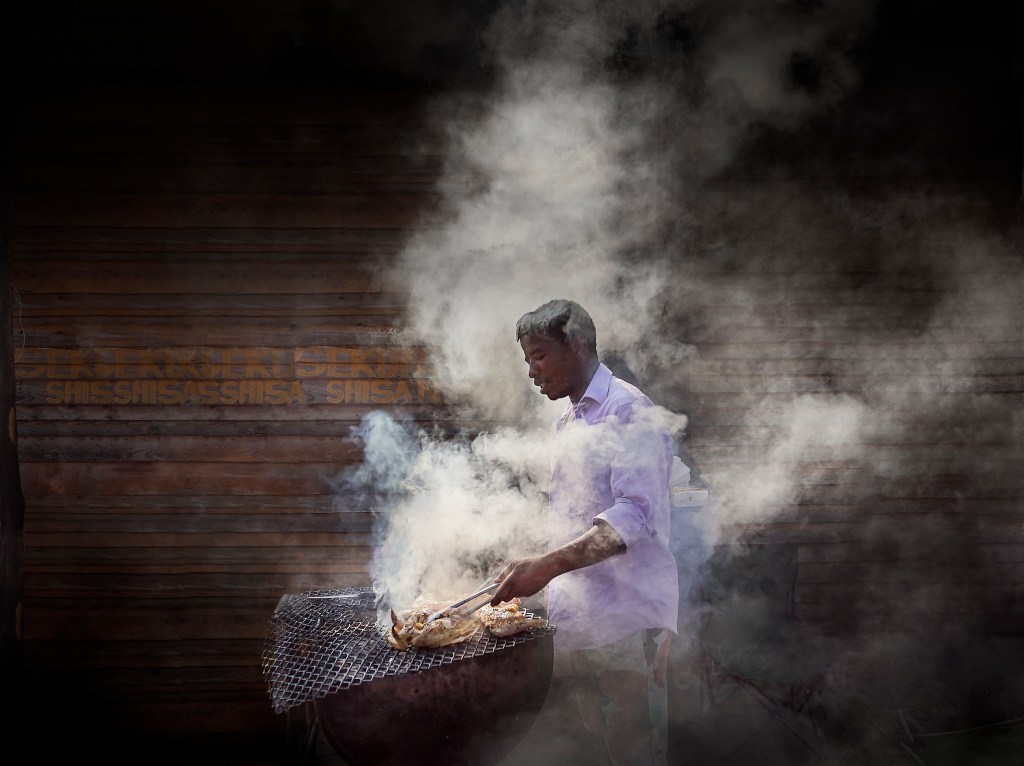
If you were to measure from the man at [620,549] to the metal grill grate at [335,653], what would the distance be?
15.5 inches

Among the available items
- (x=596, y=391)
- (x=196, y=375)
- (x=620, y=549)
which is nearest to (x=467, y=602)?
(x=620, y=549)

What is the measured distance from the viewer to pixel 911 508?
545 cm

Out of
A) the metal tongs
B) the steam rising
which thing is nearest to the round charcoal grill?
the metal tongs

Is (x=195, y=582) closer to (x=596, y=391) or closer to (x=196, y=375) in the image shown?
(x=196, y=375)

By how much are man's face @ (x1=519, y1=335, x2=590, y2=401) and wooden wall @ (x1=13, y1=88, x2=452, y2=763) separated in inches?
73.0

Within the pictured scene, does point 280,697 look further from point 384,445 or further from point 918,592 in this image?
point 918,592

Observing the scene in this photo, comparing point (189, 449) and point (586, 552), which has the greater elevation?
point (189, 449)

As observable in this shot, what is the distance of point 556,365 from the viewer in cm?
351

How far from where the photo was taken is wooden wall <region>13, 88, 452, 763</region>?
5.18m

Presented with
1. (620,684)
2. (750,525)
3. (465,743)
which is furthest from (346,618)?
(750,525)

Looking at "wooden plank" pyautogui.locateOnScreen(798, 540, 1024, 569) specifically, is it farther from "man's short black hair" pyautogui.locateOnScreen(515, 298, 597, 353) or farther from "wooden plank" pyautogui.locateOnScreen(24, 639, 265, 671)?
"wooden plank" pyautogui.locateOnScreen(24, 639, 265, 671)

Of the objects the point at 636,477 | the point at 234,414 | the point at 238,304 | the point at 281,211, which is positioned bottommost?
the point at 636,477

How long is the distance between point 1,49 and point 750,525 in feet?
24.6

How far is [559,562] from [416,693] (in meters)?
0.92
